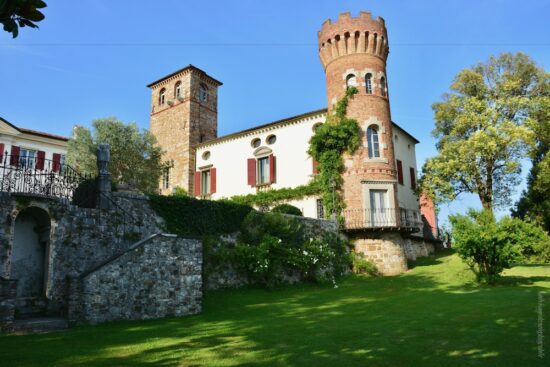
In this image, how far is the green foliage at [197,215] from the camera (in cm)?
1555

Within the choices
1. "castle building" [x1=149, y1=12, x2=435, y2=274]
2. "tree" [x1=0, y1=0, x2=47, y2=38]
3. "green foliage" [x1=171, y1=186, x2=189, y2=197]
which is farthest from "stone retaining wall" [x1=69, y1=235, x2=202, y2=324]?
"green foliage" [x1=171, y1=186, x2=189, y2=197]

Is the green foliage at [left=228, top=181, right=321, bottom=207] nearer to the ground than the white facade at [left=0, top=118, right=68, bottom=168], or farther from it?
nearer to the ground

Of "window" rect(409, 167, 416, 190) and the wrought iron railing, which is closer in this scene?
the wrought iron railing

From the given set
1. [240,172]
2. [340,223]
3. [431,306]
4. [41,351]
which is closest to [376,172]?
[340,223]

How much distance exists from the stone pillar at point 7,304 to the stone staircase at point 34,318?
0.22 m

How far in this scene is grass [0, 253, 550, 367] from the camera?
21.5ft

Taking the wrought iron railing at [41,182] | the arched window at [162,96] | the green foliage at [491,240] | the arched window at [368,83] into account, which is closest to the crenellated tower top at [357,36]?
the arched window at [368,83]

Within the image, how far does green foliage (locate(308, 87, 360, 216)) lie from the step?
15.0 m

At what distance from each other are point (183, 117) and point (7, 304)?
26379 millimetres

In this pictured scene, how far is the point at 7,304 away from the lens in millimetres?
9438

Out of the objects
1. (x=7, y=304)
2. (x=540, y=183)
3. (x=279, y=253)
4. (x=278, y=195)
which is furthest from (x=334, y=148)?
(x=7, y=304)

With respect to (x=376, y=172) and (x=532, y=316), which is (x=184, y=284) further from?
(x=376, y=172)

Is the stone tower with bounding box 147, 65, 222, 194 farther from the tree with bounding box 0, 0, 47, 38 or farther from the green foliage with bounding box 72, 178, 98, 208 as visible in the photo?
the tree with bounding box 0, 0, 47, 38

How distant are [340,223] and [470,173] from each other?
8.59 metres
